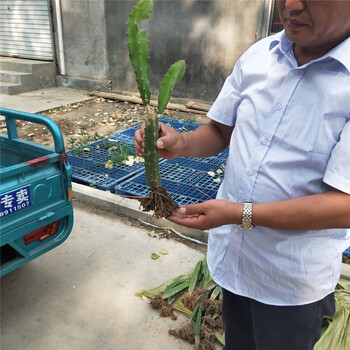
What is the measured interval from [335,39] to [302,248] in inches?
26.5

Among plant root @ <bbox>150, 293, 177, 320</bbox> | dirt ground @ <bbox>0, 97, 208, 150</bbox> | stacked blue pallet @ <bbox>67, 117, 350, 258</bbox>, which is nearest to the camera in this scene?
plant root @ <bbox>150, 293, 177, 320</bbox>

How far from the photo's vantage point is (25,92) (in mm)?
8500

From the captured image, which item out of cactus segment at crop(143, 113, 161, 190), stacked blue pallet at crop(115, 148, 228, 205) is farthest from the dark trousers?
stacked blue pallet at crop(115, 148, 228, 205)

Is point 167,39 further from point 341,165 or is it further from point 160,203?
point 341,165

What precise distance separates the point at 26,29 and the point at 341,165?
9.97 m

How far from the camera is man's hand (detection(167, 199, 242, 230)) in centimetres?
121

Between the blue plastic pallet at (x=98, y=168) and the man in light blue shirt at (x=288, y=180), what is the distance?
275 centimetres

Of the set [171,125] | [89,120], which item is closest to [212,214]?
[171,125]

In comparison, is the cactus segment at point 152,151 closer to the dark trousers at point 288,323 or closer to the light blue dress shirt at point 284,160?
the light blue dress shirt at point 284,160

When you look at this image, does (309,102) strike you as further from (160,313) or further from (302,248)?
(160,313)

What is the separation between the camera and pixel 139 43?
1.58 meters

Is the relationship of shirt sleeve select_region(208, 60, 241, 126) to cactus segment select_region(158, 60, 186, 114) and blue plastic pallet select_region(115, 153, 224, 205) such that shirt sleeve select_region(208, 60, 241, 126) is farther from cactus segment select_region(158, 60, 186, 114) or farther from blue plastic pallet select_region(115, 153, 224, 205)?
blue plastic pallet select_region(115, 153, 224, 205)

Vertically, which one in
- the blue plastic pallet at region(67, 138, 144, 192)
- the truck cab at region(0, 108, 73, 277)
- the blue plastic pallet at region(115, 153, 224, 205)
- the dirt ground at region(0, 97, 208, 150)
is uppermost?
the truck cab at region(0, 108, 73, 277)

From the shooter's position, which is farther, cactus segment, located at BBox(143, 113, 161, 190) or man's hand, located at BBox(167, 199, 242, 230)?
cactus segment, located at BBox(143, 113, 161, 190)
